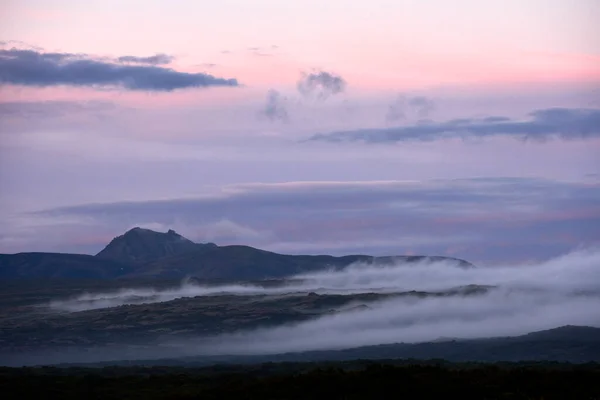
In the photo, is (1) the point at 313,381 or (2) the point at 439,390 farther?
(1) the point at 313,381

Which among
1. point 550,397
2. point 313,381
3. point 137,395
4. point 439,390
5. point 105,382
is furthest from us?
point 105,382

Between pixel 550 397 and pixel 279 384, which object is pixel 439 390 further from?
pixel 279 384

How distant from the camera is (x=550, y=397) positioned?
6400cm

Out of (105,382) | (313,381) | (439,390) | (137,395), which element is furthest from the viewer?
(105,382)

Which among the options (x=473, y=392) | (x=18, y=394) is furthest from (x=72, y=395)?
(x=473, y=392)

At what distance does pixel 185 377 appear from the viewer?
104 m

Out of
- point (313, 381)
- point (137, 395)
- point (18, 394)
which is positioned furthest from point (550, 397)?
point (18, 394)

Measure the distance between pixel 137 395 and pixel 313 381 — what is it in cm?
A: 1658

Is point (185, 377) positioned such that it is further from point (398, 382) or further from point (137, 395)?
point (398, 382)

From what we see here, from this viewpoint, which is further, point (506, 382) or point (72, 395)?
point (72, 395)

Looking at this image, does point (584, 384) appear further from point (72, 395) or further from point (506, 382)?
point (72, 395)

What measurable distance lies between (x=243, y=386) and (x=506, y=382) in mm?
18481

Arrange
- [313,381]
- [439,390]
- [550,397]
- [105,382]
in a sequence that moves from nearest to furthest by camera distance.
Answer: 1. [550,397]
2. [439,390]
3. [313,381]
4. [105,382]

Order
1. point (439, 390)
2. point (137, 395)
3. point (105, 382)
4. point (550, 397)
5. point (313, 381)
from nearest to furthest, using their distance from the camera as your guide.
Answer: point (550, 397)
point (439, 390)
point (313, 381)
point (137, 395)
point (105, 382)
